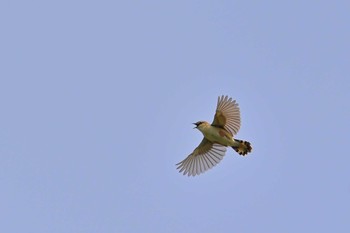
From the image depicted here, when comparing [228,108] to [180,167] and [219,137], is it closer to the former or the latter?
[219,137]

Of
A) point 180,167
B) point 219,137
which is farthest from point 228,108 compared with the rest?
point 180,167

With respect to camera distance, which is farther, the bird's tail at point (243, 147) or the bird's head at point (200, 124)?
the bird's head at point (200, 124)

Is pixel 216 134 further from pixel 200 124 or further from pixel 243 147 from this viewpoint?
pixel 243 147

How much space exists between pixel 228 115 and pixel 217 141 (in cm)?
96

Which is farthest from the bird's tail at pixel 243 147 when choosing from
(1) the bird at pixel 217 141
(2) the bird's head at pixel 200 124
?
(2) the bird's head at pixel 200 124

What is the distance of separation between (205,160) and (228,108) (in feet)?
7.01

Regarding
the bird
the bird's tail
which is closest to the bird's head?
the bird

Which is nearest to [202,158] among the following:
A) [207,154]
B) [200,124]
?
[207,154]

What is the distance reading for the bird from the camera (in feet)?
89.8

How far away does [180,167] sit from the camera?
29062mm

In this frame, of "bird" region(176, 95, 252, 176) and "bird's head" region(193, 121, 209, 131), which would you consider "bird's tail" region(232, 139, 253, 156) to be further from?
"bird's head" region(193, 121, 209, 131)

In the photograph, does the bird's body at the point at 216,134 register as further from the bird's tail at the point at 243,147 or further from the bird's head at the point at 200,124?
the bird's tail at the point at 243,147

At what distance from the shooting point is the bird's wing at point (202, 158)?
2872 cm

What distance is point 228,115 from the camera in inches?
1082
